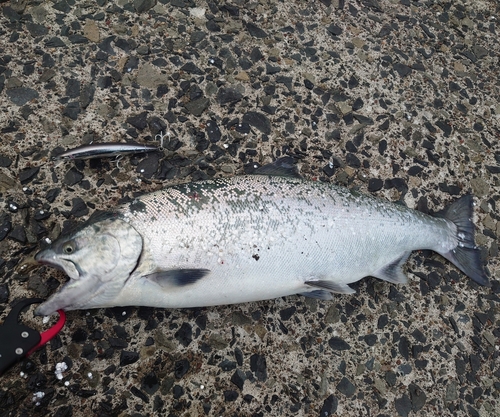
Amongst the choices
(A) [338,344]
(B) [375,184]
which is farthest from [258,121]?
(A) [338,344]

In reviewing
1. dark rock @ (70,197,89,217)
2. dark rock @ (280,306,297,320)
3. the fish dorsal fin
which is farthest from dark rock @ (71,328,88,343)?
the fish dorsal fin

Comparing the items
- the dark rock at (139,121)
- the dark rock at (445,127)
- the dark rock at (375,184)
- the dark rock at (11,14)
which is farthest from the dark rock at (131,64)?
the dark rock at (445,127)

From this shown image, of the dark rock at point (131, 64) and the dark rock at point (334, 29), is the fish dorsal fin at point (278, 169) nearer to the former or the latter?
the dark rock at point (131, 64)

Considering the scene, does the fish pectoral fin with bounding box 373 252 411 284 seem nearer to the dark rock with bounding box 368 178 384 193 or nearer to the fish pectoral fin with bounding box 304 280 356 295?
the fish pectoral fin with bounding box 304 280 356 295

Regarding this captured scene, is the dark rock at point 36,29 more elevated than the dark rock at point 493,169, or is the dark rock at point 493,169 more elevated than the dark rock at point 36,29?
the dark rock at point 36,29

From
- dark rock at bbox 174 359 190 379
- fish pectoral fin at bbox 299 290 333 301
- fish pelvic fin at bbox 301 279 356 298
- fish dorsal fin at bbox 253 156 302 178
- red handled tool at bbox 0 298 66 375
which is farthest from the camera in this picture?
fish dorsal fin at bbox 253 156 302 178

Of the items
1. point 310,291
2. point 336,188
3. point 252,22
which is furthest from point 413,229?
point 252,22

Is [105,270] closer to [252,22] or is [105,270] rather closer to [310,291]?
[310,291]
